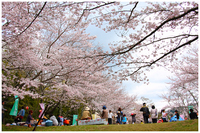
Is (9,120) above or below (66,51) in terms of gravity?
below

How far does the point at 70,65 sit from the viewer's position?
8727mm

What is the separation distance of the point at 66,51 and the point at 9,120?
37.1 feet

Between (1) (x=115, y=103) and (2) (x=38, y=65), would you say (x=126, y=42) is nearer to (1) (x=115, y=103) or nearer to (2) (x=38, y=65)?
(2) (x=38, y=65)

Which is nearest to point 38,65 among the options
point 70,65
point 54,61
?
point 54,61

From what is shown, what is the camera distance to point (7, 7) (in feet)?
18.7

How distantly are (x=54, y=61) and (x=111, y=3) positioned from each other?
211 inches

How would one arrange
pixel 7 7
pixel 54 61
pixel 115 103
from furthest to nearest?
pixel 115 103, pixel 54 61, pixel 7 7

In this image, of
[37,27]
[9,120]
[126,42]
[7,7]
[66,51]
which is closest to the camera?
[126,42]

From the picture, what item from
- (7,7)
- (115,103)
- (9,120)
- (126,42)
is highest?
(7,7)

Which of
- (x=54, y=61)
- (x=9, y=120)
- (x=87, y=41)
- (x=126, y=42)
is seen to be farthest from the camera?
(x=9, y=120)

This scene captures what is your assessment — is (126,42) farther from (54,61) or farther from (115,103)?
(115,103)

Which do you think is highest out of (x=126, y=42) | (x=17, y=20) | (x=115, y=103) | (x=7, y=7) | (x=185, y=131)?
(x=7, y=7)

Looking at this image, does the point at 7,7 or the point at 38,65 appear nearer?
the point at 7,7

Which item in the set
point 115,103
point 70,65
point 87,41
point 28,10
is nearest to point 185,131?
point 70,65
